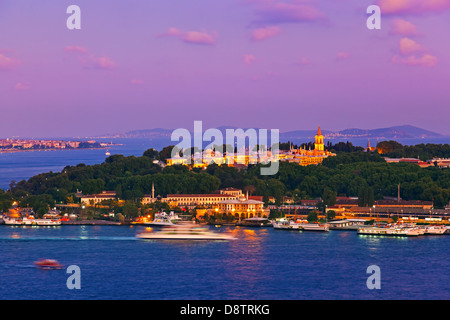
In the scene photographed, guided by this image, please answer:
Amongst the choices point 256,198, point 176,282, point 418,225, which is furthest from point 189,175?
point 176,282

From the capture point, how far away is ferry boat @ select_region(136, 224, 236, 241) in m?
27.3

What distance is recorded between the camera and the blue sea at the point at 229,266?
18.2 metres

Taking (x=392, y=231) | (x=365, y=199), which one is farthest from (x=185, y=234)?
(x=365, y=199)

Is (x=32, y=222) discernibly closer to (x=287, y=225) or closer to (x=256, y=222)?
(x=256, y=222)

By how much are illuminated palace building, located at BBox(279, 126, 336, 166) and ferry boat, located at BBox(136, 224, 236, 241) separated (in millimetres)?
26809

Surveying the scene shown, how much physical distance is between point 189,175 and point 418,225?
1357 centimetres

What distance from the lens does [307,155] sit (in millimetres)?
59281

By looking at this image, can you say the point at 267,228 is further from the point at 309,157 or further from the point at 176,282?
the point at 309,157

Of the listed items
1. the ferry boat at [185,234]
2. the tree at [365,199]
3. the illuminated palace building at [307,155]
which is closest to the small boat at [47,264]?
the ferry boat at [185,234]

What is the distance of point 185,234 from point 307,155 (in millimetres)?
32415

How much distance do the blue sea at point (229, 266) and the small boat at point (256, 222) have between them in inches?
118

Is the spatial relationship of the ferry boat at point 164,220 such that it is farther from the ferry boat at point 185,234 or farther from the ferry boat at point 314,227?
the ferry boat at point 314,227

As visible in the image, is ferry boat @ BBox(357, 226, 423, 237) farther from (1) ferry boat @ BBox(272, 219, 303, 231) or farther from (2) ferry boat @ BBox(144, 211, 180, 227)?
(2) ferry boat @ BBox(144, 211, 180, 227)
